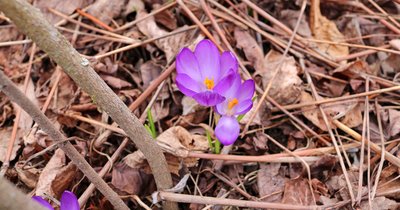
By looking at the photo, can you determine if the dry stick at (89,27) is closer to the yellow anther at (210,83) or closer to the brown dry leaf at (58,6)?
the brown dry leaf at (58,6)

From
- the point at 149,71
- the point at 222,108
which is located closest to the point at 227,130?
the point at 222,108

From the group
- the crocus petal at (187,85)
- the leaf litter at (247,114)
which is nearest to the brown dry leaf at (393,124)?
the leaf litter at (247,114)

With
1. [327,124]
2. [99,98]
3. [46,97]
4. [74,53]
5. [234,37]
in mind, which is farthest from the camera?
[234,37]

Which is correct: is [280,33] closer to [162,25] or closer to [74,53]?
[162,25]

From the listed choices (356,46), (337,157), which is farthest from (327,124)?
(356,46)

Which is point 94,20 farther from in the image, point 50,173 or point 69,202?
point 69,202

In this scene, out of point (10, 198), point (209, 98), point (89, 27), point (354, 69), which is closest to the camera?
point (10, 198)
